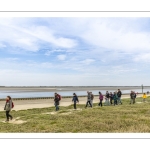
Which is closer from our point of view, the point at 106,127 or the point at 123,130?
the point at 123,130

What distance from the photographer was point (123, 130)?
36.2ft
